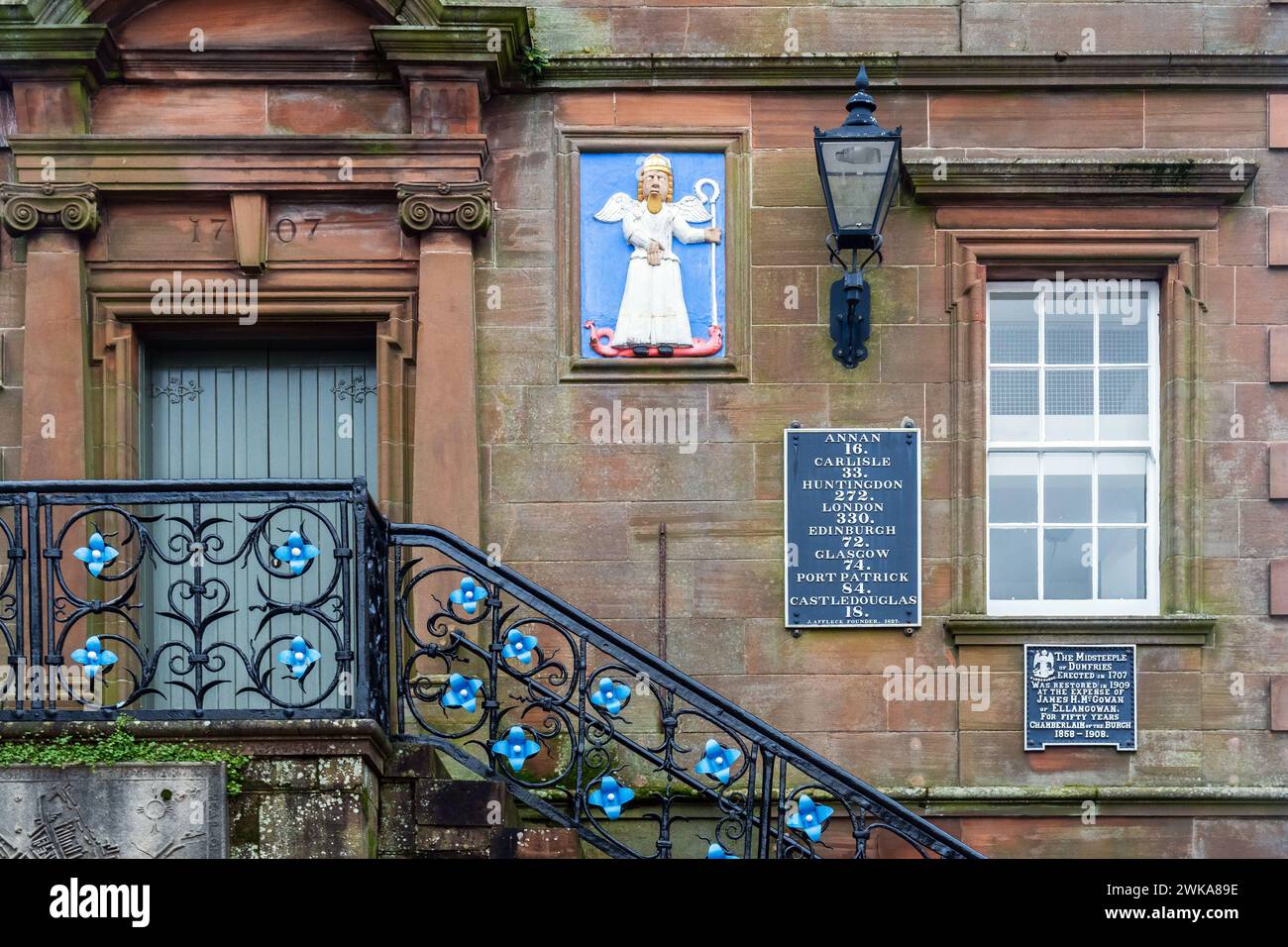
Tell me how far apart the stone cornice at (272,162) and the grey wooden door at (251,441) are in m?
0.96

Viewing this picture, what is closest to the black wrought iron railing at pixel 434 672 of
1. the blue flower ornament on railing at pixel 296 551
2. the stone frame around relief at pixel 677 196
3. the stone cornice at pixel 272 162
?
the blue flower ornament on railing at pixel 296 551

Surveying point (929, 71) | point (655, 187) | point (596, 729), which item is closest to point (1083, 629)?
point (596, 729)

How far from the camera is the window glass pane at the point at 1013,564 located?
10812mm

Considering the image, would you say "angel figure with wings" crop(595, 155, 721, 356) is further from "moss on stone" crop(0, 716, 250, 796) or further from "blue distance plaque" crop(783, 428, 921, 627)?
"moss on stone" crop(0, 716, 250, 796)

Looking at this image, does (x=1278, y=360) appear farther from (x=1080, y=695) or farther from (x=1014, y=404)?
(x=1080, y=695)

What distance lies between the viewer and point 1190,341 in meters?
10.7

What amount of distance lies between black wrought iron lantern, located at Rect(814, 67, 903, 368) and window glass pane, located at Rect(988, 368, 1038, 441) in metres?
0.78


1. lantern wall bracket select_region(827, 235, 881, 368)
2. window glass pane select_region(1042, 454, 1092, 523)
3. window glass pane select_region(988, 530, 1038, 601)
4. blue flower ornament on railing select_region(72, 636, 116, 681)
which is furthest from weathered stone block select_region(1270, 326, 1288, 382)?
blue flower ornament on railing select_region(72, 636, 116, 681)

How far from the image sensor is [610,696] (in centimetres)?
906
